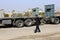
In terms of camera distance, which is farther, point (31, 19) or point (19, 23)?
point (31, 19)

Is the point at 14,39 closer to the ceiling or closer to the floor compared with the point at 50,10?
closer to the floor

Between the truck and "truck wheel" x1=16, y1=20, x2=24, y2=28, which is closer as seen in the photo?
the truck

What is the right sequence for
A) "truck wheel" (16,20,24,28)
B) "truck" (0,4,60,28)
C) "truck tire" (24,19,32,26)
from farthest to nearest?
"truck tire" (24,19,32,26), "truck wheel" (16,20,24,28), "truck" (0,4,60,28)

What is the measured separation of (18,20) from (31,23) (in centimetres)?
182

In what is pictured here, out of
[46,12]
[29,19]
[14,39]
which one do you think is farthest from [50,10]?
[14,39]

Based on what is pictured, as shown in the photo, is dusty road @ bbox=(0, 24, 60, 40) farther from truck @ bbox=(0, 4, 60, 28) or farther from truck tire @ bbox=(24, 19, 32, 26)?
truck tire @ bbox=(24, 19, 32, 26)

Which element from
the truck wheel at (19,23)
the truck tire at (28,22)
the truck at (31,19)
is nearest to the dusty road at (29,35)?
the truck at (31,19)

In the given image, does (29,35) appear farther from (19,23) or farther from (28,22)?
(28,22)

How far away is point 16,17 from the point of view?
25.4 meters

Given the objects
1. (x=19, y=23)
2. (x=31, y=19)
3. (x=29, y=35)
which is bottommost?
(x=29, y=35)

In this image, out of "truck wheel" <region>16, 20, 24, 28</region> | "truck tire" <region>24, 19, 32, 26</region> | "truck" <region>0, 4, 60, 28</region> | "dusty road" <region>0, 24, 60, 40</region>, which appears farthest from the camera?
"truck tire" <region>24, 19, 32, 26</region>

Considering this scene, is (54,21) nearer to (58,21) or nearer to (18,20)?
(58,21)

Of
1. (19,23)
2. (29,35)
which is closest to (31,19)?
(19,23)

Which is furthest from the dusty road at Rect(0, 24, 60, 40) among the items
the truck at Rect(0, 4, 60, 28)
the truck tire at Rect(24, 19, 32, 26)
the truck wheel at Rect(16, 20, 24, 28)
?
the truck tire at Rect(24, 19, 32, 26)
